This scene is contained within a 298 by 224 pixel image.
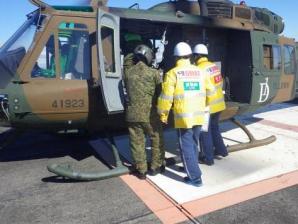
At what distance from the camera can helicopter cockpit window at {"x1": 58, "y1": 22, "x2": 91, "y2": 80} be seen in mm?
4518

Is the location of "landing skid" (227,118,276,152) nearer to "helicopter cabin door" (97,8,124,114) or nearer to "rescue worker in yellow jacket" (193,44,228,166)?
"rescue worker in yellow jacket" (193,44,228,166)

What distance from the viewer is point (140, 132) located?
14.8 ft

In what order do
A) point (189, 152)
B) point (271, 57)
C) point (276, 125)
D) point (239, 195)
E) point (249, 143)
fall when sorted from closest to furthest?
point (239, 195)
point (189, 152)
point (249, 143)
point (271, 57)
point (276, 125)

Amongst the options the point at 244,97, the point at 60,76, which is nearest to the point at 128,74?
the point at 60,76

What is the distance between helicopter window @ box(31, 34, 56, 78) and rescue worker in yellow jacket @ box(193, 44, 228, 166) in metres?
2.04

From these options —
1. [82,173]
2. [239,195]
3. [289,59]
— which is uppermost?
[289,59]

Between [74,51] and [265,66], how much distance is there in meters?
3.62

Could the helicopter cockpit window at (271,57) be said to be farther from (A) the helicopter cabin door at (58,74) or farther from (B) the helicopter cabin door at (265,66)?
(A) the helicopter cabin door at (58,74)

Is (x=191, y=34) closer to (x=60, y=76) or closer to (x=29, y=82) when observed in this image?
(x=60, y=76)

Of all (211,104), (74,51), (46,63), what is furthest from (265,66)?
(46,63)

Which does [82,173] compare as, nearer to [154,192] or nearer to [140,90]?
[154,192]

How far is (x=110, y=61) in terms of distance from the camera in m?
4.70

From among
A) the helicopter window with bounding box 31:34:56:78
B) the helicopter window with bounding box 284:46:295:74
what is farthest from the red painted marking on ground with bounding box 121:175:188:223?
the helicopter window with bounding box 284:46:295:74

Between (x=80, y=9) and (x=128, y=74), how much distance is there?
1242mm
